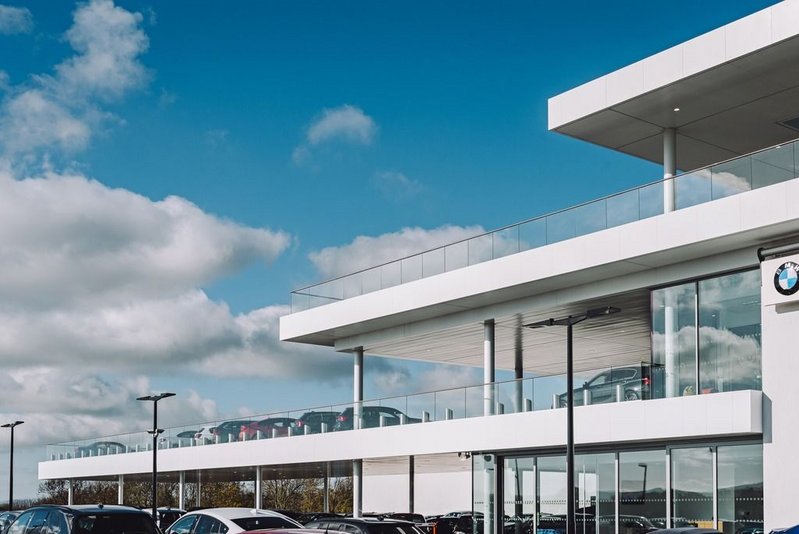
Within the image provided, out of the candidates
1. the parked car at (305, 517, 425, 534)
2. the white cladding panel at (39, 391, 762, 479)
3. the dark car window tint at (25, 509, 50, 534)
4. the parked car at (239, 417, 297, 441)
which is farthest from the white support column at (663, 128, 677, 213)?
the parked car at (239, 417, 297, 441)

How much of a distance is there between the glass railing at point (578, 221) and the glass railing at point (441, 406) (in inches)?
145

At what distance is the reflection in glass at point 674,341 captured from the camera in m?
27.1

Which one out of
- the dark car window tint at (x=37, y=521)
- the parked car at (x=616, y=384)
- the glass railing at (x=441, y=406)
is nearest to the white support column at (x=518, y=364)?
the glass railing at (x=441, y=406)

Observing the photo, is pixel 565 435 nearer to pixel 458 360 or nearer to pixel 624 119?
pixel 624 119

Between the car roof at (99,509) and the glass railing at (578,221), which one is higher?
the glass railing at (578,221)

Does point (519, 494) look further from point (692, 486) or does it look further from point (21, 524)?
point (21, 524)

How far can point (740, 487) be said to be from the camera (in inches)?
1012

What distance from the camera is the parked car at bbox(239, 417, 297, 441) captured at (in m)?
42.6

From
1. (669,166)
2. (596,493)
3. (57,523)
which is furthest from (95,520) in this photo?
(669,166)

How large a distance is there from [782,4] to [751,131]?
5965mm

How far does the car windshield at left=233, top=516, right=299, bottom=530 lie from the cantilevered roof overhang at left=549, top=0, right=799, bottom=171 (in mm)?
14399

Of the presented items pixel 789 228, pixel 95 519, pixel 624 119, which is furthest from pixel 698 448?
pixel 95 519

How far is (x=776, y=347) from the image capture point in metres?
25.2

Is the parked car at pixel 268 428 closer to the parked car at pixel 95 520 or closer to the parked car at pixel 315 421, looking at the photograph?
the parked car at pixel 315 421
